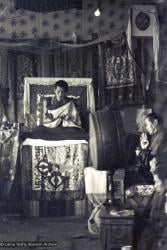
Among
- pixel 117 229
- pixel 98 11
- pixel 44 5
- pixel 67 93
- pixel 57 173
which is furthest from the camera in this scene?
pixel 67 93

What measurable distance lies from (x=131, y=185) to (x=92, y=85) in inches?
71.0

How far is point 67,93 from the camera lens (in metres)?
9.98

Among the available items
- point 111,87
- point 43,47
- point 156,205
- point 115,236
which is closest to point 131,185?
point 156,205

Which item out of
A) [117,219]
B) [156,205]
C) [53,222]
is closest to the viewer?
[117,219]

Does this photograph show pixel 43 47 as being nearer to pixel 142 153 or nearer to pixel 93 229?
pixel 142 153

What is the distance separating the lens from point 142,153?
9336 millimetres

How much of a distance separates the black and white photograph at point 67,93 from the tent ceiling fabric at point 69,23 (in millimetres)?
16

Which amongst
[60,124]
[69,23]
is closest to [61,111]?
[60,124]

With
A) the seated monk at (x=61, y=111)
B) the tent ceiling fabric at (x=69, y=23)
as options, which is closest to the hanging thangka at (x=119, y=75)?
the tent ceiling fabric at (x=69, y=23)

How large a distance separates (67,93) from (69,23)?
111 cm

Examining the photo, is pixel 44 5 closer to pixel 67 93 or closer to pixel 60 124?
pixel 67 93

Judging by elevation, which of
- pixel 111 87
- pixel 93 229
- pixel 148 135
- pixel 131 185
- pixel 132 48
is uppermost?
pixel 132 48

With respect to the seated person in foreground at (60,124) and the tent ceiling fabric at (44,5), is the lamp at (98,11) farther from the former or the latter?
the seated person in foreground at (60,124)

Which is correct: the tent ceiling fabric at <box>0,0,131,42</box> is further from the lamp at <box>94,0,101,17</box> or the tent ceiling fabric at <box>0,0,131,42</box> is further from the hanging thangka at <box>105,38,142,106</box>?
the hanging thangka at <box>105,38,142,106</box>
